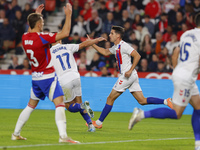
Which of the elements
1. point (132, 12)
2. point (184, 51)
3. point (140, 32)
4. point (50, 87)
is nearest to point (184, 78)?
point (184, 51)

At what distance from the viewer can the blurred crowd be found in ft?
59.2

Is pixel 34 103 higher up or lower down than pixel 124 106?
higher up

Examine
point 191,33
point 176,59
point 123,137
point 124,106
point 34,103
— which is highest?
point 191,33

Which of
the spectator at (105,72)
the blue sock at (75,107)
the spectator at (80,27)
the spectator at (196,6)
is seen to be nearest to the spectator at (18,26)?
the spectator at (80,27)

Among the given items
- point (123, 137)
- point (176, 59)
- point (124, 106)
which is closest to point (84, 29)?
point (124, 106)

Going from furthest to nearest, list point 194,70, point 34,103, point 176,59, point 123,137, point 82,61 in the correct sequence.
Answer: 1. point 82,61
2. point 123,137
3. point 34,103
4. point 176,59
5. point 194,70

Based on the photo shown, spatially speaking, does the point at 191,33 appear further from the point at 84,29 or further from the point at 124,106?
the point at 84,29

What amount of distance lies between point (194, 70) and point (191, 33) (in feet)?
1.84

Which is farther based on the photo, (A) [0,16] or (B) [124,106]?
(A) [0,16]

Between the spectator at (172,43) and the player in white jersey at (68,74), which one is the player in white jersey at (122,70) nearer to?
the player in white jersey at (68,74)

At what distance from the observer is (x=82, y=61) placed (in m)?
18.0

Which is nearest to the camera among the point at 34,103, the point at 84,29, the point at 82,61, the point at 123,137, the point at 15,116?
the point at 34,103

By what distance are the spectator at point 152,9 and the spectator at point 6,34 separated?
609 centimetres

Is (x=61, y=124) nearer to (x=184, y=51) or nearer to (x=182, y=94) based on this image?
(x=182, y=94)
